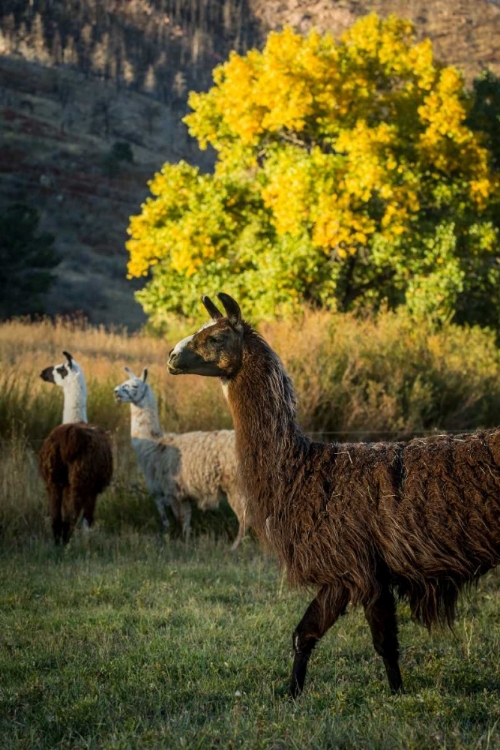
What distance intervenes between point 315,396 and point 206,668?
734cm

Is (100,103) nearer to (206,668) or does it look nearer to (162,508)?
(162,508)

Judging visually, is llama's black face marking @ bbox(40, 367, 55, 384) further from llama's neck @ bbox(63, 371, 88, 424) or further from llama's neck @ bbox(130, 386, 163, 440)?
llama's neck @ bbox(130, 386, 163, 440)

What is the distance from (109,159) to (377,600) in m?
59.5

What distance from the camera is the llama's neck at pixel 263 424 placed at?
16.7 feet

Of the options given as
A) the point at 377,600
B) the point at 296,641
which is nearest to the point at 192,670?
the point at 296,641

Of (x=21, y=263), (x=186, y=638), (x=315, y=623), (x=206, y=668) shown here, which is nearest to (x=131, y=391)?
(x=186, y=638)

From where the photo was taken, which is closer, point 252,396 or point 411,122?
point 252,396

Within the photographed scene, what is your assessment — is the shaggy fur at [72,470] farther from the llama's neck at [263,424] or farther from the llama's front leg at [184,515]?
the llama's neck at [263,424]

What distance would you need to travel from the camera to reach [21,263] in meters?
34.2

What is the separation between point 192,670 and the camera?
16.9 ft

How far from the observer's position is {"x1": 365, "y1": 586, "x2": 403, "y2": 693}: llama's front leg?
189 inches

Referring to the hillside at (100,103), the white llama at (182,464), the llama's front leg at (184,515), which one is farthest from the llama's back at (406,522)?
the hillside at (100,103)

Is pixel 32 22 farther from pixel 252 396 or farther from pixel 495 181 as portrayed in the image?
pixel 252 396

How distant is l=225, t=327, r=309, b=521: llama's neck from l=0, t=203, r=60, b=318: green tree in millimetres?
27928
